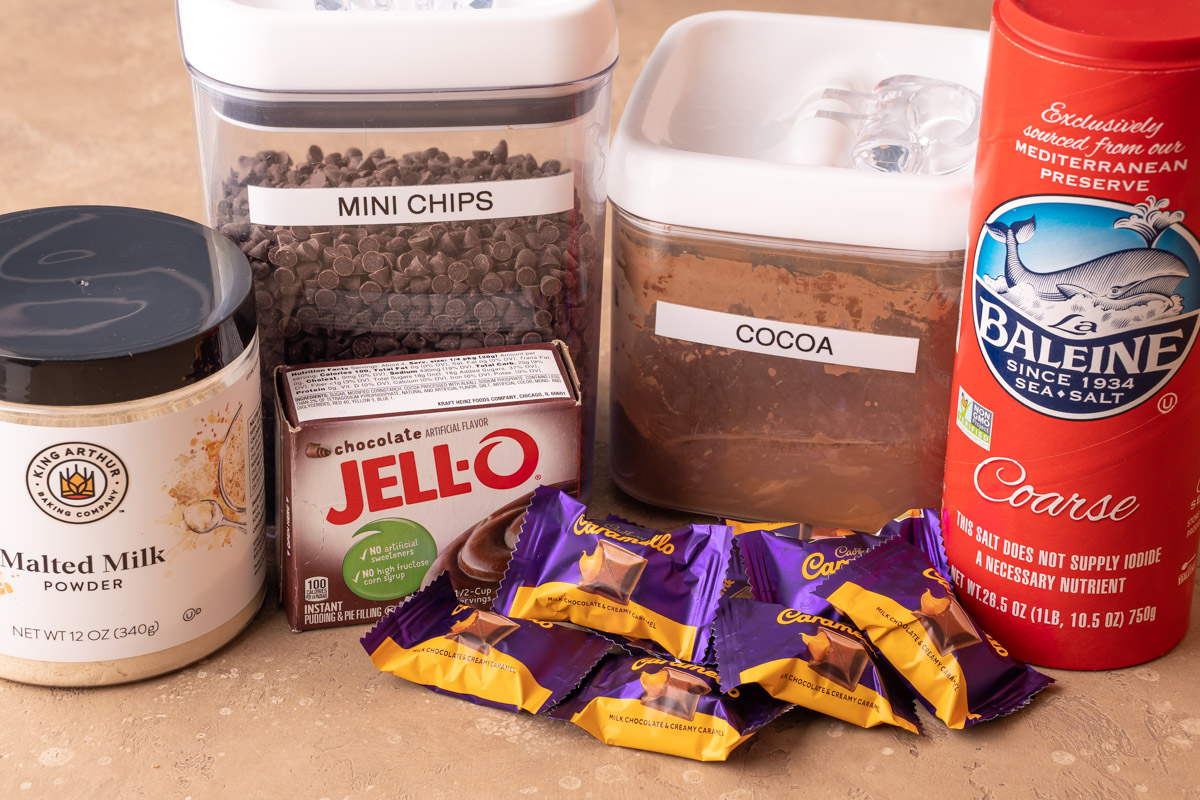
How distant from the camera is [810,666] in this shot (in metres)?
0.78

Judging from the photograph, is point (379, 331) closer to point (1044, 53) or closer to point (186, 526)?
point (186, 526)

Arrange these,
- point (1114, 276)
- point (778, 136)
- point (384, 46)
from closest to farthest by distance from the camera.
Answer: point (1114, 276)
point (384, 46)
point (778, 136)

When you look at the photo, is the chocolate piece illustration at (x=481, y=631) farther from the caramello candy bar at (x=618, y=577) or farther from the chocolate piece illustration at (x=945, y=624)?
the chocolate piece illustration at (x=945, y=624)

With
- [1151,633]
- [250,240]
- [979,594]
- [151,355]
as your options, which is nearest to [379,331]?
[250,240]

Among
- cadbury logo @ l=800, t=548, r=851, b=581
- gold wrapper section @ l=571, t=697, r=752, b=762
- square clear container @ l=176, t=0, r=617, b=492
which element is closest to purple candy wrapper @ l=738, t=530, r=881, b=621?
cadbury logo @ l=800, t=548, r=851, b=581

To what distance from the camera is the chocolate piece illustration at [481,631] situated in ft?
2.67

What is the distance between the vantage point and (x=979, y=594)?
0.84 meters

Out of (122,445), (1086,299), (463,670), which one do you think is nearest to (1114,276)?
(1086,299)

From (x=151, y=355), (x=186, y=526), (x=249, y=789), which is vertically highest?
(x=151, y=355)

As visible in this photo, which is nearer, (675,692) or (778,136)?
(675,692)

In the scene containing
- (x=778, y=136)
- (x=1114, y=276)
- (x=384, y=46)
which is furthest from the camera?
(x=778, y=136)

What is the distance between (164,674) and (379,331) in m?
0.26

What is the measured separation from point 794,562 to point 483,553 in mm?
204

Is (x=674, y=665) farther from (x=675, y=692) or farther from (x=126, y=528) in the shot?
(x=126, y=528)
